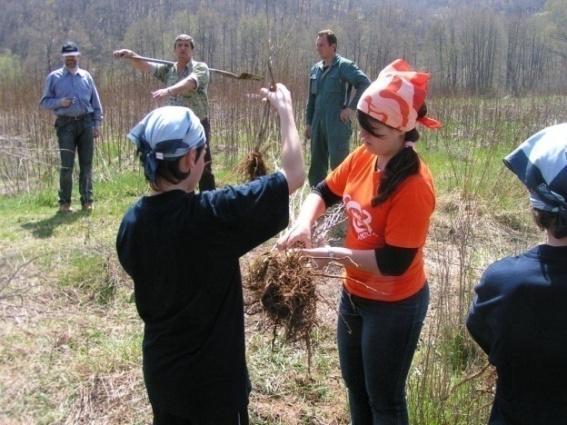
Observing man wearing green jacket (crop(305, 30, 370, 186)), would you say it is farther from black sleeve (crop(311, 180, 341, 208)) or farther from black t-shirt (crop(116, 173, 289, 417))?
black t-shirt (crop(116, 173, 289, 417))

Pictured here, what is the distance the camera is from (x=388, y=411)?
1938 millimetres

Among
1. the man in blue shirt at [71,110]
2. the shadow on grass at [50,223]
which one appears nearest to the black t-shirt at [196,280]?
the shadow on grass at [50,223]

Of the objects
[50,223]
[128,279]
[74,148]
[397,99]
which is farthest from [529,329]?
[74,148]

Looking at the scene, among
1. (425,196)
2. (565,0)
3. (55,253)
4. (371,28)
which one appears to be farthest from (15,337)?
(565,0)

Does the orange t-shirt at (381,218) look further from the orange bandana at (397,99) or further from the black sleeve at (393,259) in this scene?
the orange bandana at (397,99)

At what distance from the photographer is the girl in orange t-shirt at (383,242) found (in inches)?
68.8

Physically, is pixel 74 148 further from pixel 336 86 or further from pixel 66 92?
pixel 336 86

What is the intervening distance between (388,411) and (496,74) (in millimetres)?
36842

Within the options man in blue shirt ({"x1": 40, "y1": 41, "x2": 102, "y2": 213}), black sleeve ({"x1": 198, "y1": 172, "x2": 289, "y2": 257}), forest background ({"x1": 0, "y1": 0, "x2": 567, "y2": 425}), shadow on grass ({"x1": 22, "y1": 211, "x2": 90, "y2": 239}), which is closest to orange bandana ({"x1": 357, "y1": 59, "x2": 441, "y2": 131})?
black sleeve ({"x1": 198, "y1": 172, "x2": 289, "y2": 257})

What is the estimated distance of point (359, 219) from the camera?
6.20ft

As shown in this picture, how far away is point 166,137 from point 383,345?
0.95 metres

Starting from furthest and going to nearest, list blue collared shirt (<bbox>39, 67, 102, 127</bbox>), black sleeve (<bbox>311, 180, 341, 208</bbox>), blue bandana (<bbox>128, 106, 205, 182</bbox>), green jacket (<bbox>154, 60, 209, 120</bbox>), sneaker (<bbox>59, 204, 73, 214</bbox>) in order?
sneaker (<bbox>59, 204, 73, 214</bbox>), blue collared shirt (<bbox>39, 67, 102, 127</bbox>), green jacket (<bbox>154, 60, 209, 120</bbox>), black sleeve (<bbox>311, 180, 341, 208</bbox>), blue bandana (<bbox>128, 106, 205, 182</bbox>)

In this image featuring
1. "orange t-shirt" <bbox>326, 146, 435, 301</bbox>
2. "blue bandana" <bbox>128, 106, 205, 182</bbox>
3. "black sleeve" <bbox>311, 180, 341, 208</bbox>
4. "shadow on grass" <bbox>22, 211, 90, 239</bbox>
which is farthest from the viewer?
"shadow on grass" <bbox>22, 211, 90, 239</bbox>

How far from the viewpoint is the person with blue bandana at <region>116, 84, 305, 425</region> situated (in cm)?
150
